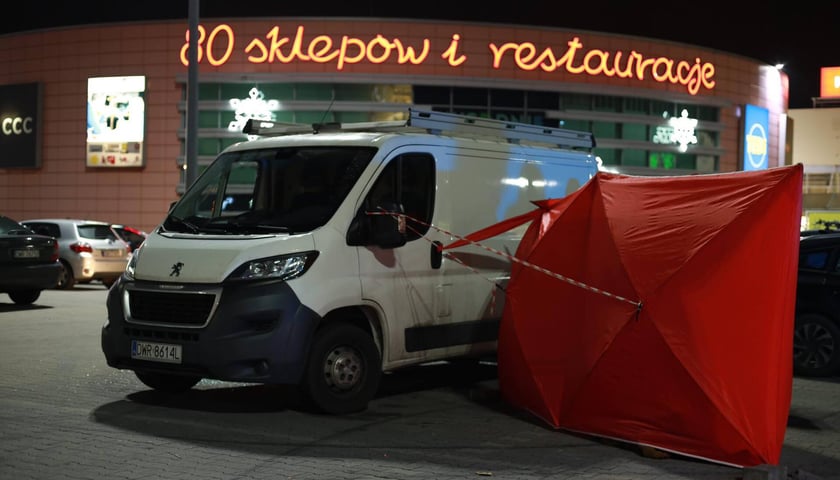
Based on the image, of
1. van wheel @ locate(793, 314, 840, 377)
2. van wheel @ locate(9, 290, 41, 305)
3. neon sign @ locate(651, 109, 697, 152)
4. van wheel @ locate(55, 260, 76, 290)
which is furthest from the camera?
neon sign @ locate(651, 109, 697, 152)

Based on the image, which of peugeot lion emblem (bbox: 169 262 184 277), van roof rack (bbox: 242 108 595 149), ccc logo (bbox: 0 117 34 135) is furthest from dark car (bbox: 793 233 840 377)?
ccc logo (bbox: 0 117 34 135)

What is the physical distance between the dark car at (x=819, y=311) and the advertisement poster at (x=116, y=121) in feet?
106

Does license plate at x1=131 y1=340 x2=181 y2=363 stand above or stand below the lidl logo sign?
below

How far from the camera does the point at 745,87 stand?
157 feet

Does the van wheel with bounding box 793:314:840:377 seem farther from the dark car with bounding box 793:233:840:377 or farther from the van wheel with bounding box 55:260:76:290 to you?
the van wheel with bounding box 55:260:76:290

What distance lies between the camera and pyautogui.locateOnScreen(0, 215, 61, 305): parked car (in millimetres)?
16125

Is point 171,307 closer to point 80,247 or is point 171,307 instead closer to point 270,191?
point 270,191

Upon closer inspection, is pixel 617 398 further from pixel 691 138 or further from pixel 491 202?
pixel 691 138

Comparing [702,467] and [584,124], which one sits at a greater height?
[584,124]

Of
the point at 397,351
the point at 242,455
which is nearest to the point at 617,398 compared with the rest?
the point at 397,351

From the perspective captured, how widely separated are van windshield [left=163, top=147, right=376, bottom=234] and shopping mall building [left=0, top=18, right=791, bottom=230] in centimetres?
2897

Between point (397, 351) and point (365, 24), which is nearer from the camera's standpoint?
point (397, 351)

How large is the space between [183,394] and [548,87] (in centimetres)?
3321

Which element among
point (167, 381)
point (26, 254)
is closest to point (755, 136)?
point (26, 254)
